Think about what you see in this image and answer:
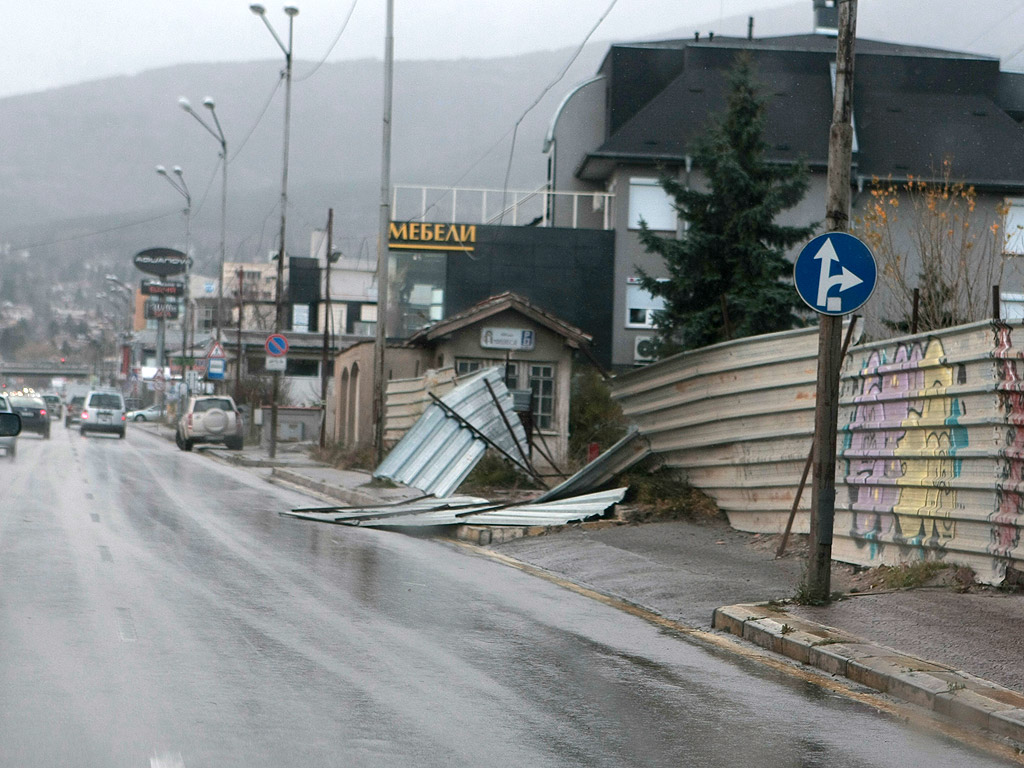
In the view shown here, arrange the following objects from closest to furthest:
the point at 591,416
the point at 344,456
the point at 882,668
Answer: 1. the point at 882,668
2. the point at 591,416
3. the point at 344,456

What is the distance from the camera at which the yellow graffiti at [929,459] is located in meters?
11.0

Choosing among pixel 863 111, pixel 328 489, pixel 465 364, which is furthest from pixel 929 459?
pixel 863 111

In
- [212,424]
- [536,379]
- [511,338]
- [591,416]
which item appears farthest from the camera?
[212,424]

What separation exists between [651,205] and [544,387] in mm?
12607

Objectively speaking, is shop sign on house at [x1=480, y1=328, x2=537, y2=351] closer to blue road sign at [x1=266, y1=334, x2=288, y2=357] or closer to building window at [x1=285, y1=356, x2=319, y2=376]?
blue road sign at [x1=266, y1=334, x2=288, y2=357]

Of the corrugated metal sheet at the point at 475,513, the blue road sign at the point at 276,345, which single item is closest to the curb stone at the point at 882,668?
the corrugated metal sheet at the point at 475,513

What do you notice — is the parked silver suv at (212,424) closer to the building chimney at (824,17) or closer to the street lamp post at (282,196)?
the street lamp post at (282,196)

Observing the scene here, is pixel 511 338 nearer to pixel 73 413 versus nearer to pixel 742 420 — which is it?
pixel 742 420

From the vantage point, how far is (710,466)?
15812 mm

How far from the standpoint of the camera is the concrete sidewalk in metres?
7.41

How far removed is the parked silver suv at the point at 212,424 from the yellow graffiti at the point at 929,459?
1371 inches

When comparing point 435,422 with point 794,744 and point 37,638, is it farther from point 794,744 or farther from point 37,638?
point 794,744

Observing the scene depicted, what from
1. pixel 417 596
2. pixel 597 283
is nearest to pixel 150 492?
pixel 417 596

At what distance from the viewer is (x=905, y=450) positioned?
11.7m
